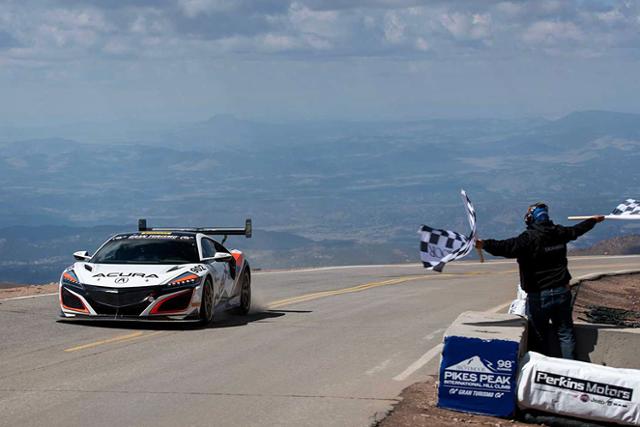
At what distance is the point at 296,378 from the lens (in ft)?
35.7

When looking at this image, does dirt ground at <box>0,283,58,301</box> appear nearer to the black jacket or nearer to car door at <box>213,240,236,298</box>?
car door at <box>213,240,236,298</box>

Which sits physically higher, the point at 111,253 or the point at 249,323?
the point at 111,253

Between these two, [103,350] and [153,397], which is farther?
[103,350]

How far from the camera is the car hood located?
14.6m

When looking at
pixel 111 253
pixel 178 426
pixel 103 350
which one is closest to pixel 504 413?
pixel 178 426

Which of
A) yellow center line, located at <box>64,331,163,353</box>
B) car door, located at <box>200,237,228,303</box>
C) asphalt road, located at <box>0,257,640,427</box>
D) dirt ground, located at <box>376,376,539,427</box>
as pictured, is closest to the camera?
dirt ground, located at <box>376,376,539,427</box>

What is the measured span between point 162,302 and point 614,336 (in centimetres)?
621

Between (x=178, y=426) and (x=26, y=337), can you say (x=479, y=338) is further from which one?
(x=26, y=337)

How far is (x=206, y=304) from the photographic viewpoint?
15.2 metres

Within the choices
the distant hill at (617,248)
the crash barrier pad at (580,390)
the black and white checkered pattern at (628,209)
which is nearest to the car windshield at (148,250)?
the black and white checkered pattern at (628,209)

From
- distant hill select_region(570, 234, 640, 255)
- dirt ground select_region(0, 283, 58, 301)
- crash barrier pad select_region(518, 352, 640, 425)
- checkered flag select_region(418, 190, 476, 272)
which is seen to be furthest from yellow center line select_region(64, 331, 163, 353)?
distant hill select_region(570, 234, 640, 255)

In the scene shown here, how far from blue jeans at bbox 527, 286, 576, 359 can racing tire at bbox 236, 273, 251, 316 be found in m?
7.55

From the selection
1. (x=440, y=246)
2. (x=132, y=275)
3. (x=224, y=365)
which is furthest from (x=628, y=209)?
(x=132, y=275)

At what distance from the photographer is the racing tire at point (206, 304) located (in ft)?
49.4
